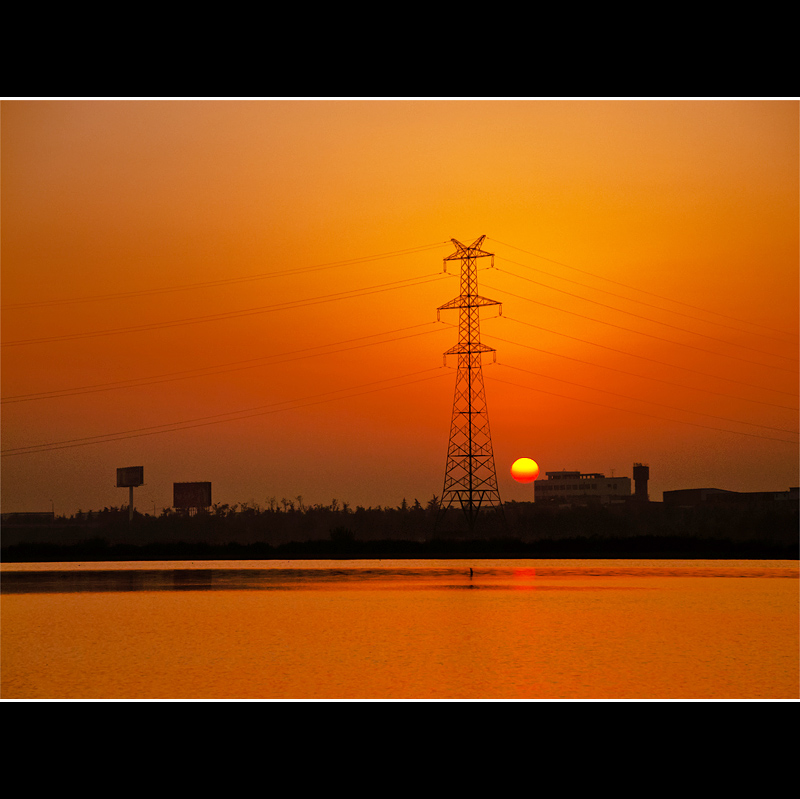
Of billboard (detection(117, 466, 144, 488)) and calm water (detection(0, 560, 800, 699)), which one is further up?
billboard (detection(117, 466, 144, 488))

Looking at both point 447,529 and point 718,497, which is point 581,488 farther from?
point 447,529

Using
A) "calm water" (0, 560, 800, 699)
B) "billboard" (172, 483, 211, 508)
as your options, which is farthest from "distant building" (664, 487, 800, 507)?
"calm water" (0, 560, 800, 699)

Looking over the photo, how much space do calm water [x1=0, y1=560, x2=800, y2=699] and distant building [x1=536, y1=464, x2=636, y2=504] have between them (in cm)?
10701

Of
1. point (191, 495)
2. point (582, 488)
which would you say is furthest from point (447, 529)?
point (582, 488)

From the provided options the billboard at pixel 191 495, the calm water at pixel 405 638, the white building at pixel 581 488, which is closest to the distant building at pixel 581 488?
the white building at pixel 581 488

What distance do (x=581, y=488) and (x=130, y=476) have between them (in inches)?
3156

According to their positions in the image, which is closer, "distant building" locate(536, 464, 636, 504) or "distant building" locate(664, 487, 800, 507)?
"distant building" locate(664, 487, 800, 507)

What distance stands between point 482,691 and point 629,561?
37615 millimetres

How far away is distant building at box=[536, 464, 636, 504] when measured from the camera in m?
145

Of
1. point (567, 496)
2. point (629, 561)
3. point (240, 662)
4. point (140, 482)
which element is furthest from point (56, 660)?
point (567, 496)

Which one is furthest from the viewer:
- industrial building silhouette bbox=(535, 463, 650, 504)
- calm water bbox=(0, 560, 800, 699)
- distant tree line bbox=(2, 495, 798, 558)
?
industrial building silhouette bbox=(535, 463, 650, 504)

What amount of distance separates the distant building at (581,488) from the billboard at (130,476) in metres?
65.2

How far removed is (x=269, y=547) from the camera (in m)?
60.8

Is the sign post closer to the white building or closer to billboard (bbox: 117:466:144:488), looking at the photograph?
billboard (bbox: 117:466:144:488)
